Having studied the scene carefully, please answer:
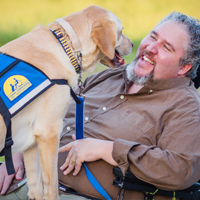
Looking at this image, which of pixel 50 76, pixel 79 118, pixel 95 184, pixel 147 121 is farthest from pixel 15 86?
pixel 147 121

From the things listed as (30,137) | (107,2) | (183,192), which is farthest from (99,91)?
(107,2)

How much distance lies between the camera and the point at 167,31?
2.54m

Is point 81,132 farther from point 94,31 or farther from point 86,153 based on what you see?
point 94,31

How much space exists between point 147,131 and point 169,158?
0.34 meters

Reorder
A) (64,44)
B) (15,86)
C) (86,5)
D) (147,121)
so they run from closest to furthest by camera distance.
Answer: (15,86) → (64,44) → (147,121) → (86,5)

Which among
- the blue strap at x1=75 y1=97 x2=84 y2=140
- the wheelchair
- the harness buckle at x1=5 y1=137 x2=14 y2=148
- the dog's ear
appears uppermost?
the dog's ear

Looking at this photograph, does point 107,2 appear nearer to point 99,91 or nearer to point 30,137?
point 99,91

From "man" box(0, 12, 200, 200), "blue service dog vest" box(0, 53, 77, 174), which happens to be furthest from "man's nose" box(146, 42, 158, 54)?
"blue service dog vest" box(0, 53, 77, 174)

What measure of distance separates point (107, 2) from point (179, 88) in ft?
21.2

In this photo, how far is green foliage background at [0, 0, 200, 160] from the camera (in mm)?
7328

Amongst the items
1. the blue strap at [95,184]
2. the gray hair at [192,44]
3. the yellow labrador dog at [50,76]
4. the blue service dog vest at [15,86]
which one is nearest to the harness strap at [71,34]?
the yellow labrador dog at [50,76]

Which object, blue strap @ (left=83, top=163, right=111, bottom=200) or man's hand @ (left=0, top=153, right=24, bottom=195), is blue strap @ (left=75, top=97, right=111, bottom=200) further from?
man's hand @ (left=0, top=153, right=24, bottom=195)

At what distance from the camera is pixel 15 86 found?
171 cm

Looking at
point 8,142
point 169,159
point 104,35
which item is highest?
point 104,35
